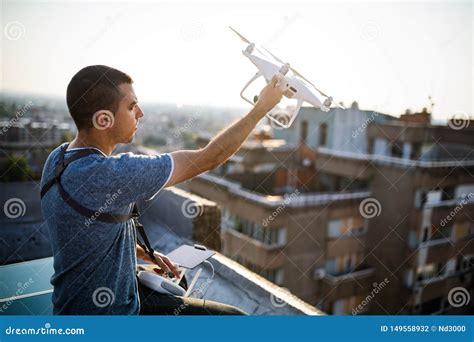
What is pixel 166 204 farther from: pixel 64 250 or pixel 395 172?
pixel 395 172

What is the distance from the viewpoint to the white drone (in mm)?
1900

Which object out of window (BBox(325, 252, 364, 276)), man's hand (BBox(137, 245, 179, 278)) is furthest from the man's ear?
window (BBox(325, 252, 364, 276))

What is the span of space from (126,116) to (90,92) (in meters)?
Answer: 0.18

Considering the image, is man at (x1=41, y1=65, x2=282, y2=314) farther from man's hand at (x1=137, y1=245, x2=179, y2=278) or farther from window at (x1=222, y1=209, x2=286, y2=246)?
window at (x1=222, y1=209, x2=286, y2=246)

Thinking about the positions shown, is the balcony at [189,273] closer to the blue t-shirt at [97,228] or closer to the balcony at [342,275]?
the blue t-shirt at [97,228]

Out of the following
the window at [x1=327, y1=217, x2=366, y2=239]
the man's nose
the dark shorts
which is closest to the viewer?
the man's nose

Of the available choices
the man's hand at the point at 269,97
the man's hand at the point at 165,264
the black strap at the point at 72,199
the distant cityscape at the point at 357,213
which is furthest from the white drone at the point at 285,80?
the distant cityscape at the point at 357,213

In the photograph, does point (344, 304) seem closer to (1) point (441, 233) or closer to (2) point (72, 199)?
(1) point (441, 233)

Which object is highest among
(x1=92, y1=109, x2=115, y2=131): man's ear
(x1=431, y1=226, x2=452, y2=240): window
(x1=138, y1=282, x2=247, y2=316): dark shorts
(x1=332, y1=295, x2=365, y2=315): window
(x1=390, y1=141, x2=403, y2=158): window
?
(x1=390, y1=141, x2=403, y2=158): window

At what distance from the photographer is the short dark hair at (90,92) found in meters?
1.65

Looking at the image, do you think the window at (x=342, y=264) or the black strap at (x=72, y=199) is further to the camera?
the window at (x=342, y=264)

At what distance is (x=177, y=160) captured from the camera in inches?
64.2

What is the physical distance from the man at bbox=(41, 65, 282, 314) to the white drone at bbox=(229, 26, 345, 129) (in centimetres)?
8
